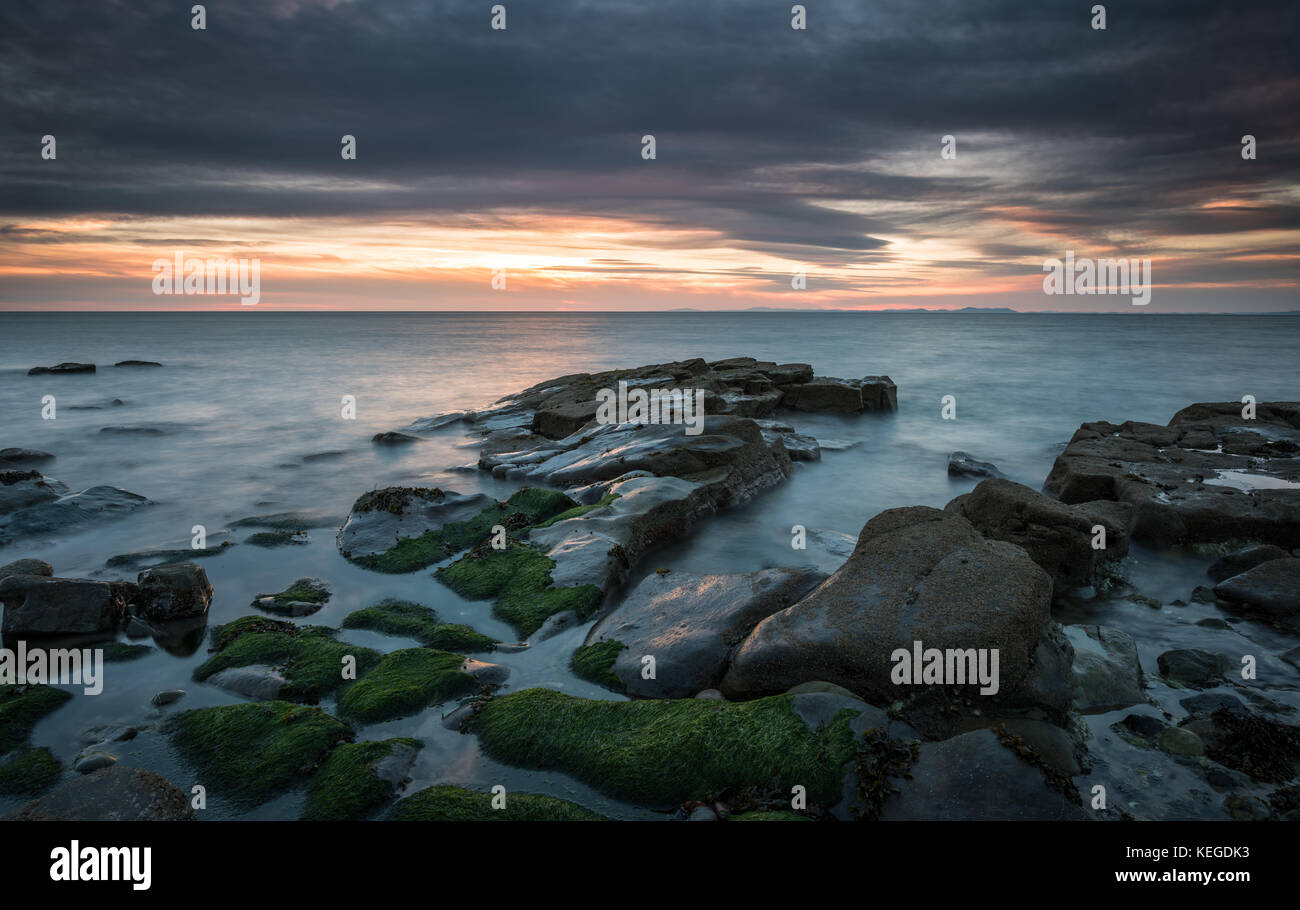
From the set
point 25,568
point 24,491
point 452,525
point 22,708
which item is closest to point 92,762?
point 22,708

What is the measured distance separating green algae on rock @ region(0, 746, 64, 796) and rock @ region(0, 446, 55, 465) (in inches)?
667

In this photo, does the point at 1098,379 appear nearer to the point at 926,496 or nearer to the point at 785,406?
the point at 785,406

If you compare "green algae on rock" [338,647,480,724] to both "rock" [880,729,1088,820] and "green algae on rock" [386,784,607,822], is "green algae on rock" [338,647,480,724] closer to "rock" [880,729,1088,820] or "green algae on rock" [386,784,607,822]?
"green algae on rock" [386,784,607,822]

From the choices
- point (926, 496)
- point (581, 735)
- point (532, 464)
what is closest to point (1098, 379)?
point (926, 496)

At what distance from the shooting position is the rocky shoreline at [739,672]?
5629 millimetres

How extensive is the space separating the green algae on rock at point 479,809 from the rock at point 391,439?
17.9m

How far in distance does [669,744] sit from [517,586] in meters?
4.47

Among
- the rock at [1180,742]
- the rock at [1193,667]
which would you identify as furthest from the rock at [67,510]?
the rock at [1193,667]

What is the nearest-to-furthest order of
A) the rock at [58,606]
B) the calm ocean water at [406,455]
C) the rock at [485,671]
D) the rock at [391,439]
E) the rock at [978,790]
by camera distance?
the rock at [978,790] → the rock at [485,671] → the calm ocean water at [406,455] → the rock at [58,606] → the rock at [391,439]

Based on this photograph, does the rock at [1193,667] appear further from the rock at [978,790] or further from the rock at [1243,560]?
the rock at [978,790]

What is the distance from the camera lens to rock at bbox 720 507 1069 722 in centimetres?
659

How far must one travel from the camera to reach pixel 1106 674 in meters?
7.33

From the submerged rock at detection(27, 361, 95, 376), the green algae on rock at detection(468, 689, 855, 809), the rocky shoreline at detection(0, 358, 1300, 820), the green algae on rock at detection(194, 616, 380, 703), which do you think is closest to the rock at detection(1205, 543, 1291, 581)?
the rocky shoreline at detection(0, 358, 1300, 820)

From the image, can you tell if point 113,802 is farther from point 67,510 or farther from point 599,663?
point 67,510
